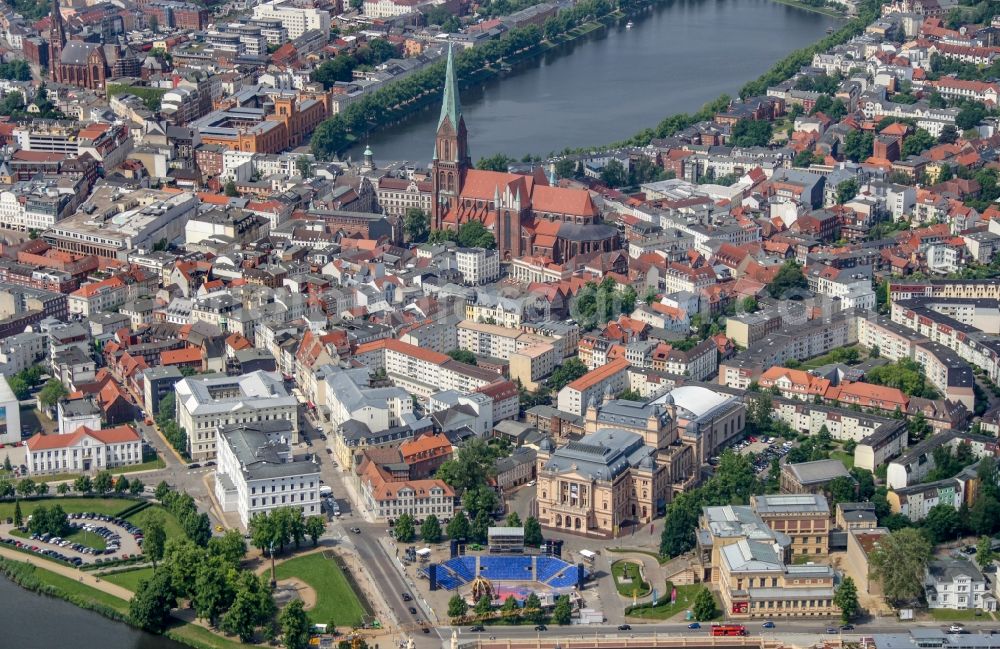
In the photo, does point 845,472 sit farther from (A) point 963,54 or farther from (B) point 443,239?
(A) point 963,54

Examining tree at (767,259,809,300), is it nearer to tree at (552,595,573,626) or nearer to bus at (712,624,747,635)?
bus at (712,624,747,635)

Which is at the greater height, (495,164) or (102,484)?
(495,164)

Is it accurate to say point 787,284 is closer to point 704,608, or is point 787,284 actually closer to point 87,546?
point 704,608

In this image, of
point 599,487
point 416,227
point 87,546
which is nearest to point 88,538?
point 87,546

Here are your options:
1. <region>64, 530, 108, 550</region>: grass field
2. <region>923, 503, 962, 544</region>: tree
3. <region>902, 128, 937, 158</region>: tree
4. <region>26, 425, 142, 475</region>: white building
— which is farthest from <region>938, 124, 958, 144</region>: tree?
<region>64, 530, 108, 550</region>: grass field

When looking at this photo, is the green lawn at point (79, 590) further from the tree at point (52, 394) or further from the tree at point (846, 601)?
the tree at point (846, 601)

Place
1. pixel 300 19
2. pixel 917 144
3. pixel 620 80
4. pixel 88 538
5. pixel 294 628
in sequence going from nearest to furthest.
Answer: pixel 294 628, pixel 88 538, pixel 917 144, pixel 620 80, pixel 300 19
